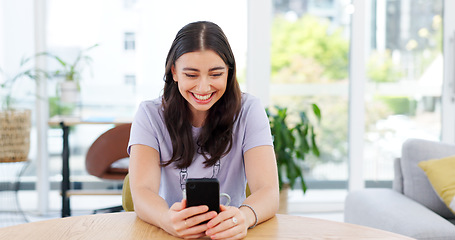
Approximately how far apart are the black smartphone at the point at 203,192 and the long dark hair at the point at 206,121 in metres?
0.39

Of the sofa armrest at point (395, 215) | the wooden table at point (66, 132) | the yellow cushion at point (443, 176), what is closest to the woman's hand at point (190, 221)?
the sofa armrest at point (395, 215)

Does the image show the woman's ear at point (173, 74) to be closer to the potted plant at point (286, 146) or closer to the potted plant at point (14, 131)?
the potted plant at point (286, 146)

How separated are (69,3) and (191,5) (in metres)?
0.89

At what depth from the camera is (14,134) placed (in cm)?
332

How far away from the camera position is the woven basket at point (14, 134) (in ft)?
10.8

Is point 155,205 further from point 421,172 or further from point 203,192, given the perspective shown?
point 421,172

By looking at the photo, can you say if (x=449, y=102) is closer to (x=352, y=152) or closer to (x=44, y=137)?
(x=352, y=152)

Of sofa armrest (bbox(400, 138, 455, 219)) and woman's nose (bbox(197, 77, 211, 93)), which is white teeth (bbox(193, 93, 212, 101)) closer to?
woman's nose (bbox(197, 77, 211, 93))

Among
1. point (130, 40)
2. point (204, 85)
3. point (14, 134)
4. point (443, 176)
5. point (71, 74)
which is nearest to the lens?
point (204, 85)

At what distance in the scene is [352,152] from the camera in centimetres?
386

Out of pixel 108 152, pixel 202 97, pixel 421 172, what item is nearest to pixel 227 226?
pixel 202 97

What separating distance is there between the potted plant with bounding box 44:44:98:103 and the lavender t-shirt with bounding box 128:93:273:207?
76.7 inches

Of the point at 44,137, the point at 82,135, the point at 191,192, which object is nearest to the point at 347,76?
the point at 82,135

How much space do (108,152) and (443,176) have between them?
1939 millimetres
